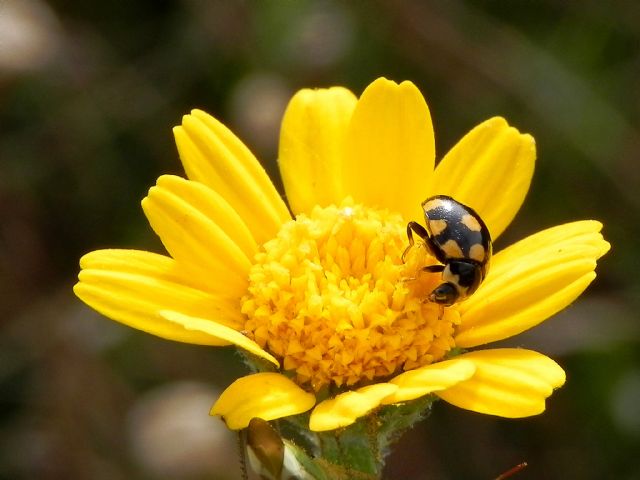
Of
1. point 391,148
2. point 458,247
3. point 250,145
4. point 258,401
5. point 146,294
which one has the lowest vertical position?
point 250,145

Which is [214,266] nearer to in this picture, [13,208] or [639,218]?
[13,208]

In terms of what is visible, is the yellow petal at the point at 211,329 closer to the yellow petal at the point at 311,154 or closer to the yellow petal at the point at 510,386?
the yellow petal at the point at 510,386

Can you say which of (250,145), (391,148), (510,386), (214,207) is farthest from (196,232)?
(250,145)

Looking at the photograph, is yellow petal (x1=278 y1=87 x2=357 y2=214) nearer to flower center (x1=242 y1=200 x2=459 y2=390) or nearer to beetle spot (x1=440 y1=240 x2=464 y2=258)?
flower center (x1=242 y1=200 x2=459 y2=390)

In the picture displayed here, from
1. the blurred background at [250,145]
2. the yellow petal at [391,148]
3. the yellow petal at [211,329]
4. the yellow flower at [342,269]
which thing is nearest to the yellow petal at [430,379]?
the yellow flower at [342,269]

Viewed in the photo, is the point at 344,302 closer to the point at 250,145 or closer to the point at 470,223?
the point at 470,223

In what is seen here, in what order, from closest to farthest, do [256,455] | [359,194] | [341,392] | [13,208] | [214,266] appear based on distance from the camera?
[256,455] → [341,392] → [214,266] → [359,194] → [13,208]

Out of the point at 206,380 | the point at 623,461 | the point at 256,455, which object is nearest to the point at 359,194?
the point at 256,455
